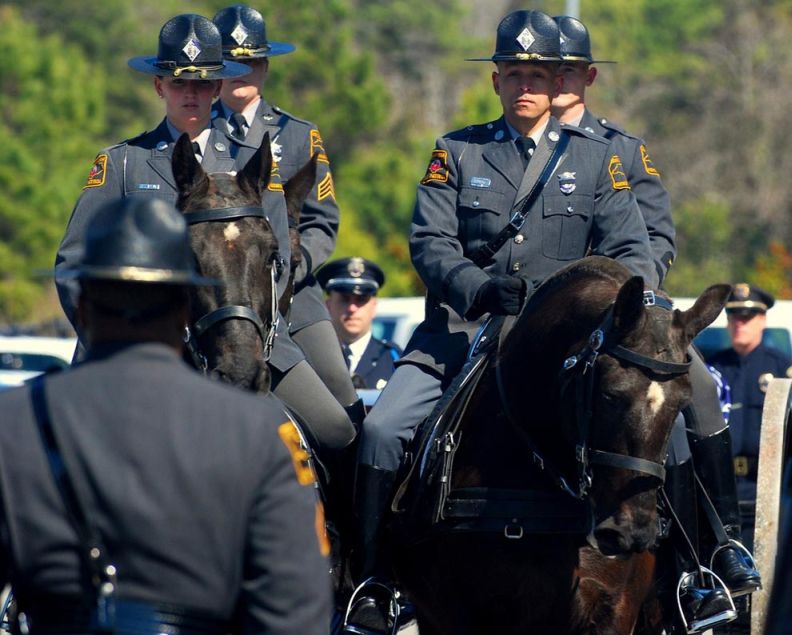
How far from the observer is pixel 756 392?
11898 mm

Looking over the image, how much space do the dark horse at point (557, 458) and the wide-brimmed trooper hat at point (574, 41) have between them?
10.1 ft

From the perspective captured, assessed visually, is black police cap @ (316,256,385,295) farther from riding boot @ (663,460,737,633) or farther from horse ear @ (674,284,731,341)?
horse ear @ (674,284,731,341)

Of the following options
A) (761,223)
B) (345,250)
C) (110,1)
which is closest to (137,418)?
(345,250)

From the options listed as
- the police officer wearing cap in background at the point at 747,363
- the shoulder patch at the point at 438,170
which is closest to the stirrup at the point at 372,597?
the shoulder patch at the point at 438,170

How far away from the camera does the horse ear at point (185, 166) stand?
6.16 meters

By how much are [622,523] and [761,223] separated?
3512 cm

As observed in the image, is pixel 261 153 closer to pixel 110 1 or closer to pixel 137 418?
pixel 137 418

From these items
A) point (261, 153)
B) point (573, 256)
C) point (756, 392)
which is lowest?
point (756, 392)

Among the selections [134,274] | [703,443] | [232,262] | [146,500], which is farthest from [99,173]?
[146,500]

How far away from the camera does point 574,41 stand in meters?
9.41

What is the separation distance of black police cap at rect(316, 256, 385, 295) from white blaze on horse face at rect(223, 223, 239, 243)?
6090 mm

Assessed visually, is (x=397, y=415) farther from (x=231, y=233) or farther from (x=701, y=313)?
(x=701, y=313)

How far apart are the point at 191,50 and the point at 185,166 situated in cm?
92

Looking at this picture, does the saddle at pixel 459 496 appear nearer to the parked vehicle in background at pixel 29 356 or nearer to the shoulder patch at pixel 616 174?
the shoulder patch at pixel 616 174
